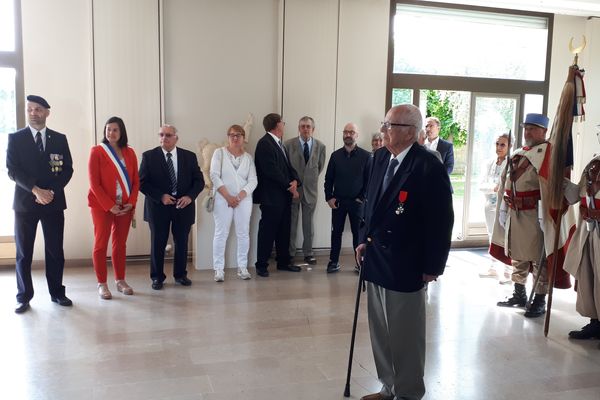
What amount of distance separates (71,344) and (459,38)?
589 cm

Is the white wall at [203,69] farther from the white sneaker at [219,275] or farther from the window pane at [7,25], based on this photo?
the white sneaker at [219,275]

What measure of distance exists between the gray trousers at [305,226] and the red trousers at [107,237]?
6.58 feet

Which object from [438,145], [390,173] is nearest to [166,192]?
[390,173]

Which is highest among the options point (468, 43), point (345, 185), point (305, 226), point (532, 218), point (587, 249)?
point (468, 43)

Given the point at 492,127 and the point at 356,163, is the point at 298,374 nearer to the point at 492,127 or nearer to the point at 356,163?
the point at 356,163

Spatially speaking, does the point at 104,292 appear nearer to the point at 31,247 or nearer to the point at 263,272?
the point at 31,247

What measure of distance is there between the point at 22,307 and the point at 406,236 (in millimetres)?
3341

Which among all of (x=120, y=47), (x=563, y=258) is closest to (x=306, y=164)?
(x=120, y=47)

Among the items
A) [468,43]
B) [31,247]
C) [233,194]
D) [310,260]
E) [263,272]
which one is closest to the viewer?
[31,247]

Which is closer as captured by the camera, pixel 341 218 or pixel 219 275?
pixel 219 275

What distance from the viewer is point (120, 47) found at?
226 inches

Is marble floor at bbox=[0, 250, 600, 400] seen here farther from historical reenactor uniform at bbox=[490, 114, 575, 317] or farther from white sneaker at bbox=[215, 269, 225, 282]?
historical reenactor uniform at bbox=[490, 114, 575, 317]

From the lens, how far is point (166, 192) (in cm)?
502

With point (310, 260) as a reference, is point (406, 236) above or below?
above
